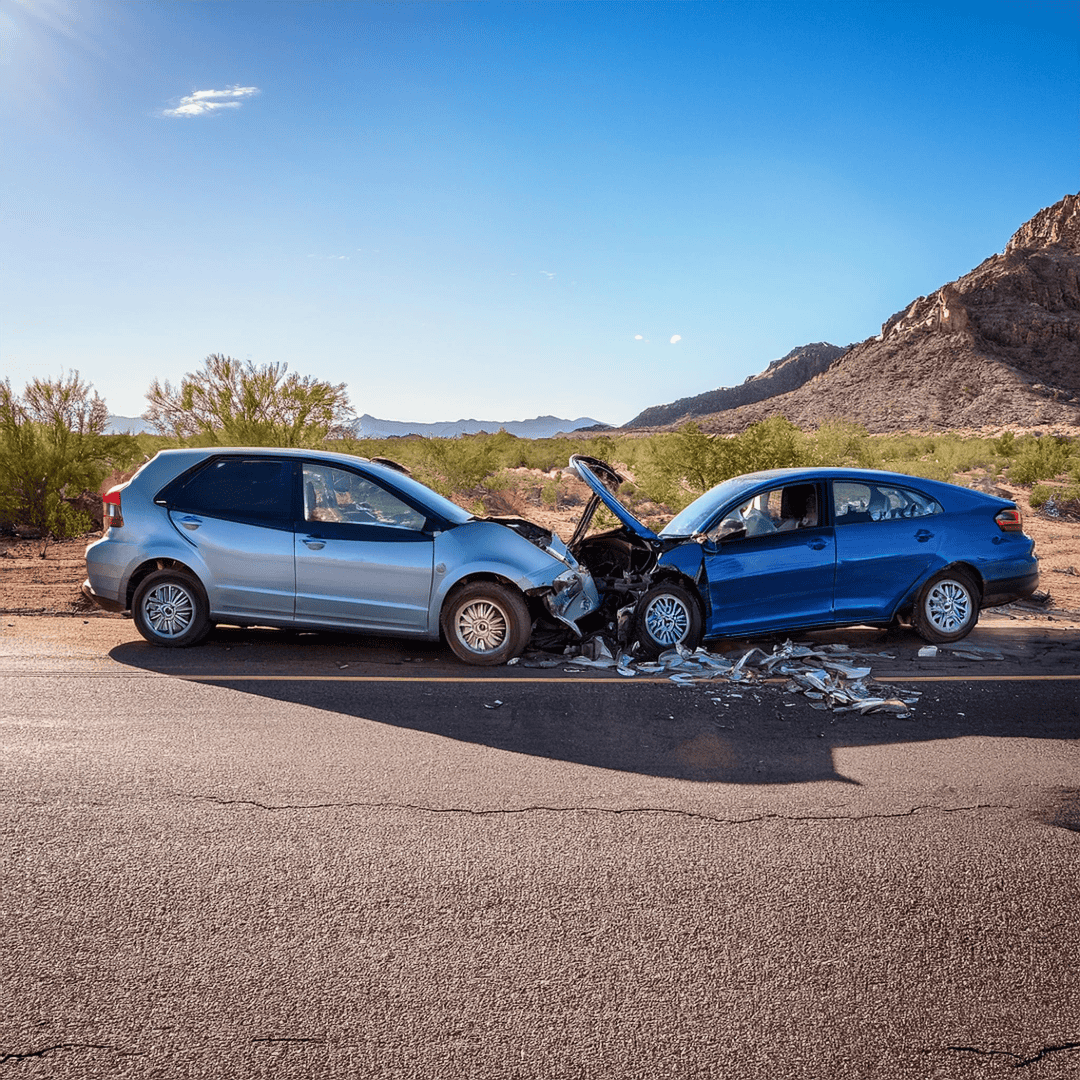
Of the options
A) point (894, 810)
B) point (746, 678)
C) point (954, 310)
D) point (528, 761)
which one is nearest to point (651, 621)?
point (746, 678)

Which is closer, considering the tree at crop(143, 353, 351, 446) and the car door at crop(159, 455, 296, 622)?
the car door at crop(159, 455, 296, 622)

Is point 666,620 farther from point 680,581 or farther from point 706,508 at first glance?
point 706,508

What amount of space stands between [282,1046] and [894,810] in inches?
127

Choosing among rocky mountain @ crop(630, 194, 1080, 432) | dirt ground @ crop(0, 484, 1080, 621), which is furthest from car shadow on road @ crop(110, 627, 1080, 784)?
rocky mountain @ crop(630, 194, 1080, 432)

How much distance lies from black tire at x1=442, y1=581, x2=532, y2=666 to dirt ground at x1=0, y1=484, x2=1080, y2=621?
4.67 metres

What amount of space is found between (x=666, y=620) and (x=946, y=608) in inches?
115

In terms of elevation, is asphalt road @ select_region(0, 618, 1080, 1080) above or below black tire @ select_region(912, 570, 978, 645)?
below

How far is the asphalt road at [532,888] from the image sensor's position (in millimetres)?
2764

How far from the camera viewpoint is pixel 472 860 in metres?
3.96

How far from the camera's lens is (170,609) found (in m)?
8.10

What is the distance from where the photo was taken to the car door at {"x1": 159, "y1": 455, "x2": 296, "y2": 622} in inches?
311

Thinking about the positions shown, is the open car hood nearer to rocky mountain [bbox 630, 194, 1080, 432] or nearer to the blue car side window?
the blue car side window

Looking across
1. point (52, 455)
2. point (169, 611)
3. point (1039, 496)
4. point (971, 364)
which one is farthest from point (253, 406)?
point (971, 364)

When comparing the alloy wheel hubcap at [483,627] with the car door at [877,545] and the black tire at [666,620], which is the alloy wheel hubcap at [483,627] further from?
the car door at [877,545]
